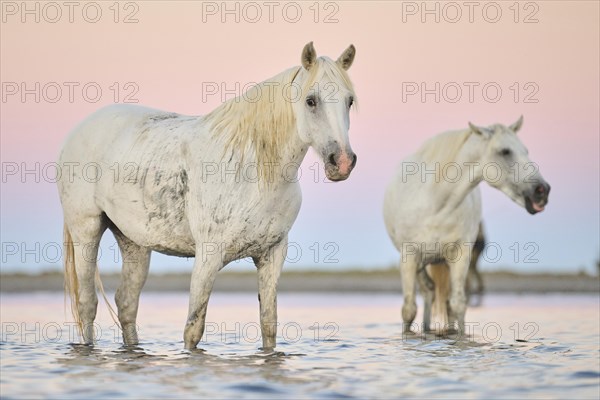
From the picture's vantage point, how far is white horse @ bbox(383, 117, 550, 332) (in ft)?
34.2

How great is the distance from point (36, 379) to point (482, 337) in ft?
17.2

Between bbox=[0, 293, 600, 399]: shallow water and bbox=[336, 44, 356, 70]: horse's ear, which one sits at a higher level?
bbox=[336, 44, 356, 70]: horse's ear

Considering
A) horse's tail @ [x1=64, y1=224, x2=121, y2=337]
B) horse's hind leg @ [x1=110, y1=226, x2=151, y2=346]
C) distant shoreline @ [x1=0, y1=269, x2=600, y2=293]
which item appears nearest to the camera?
horse's hind leg @ [x1=110, y1=226, x2=151, y2=346]

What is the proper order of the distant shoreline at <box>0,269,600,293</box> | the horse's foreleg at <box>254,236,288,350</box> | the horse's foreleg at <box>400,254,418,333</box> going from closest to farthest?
the horse's foreleg at <box>254,236,288,350</box> → the horse's foreleg at <box>400,254,418,333</box> → the distant shoreline at <box>0,269,600,293</box>

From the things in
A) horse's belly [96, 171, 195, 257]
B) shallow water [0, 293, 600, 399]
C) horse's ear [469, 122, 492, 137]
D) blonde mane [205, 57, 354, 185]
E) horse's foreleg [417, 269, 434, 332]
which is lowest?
shallow water [0, 293, 600, 399]

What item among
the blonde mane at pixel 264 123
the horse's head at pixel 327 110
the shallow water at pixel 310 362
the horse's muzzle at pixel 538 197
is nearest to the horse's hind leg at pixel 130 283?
the shallow water at pixel 310 362

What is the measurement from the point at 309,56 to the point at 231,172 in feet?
3.67

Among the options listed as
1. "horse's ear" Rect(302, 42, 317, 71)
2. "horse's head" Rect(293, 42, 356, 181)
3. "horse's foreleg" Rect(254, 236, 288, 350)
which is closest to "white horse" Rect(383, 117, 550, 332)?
"horse's foreleg" Rect(254, 236, 288, 350)

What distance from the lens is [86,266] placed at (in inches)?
351

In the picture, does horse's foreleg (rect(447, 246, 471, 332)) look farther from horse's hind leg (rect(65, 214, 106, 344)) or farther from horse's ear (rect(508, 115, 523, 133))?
horse's hind leg (rect(65, 214, 106, 344))

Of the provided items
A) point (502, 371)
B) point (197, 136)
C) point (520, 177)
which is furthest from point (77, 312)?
A: point (520, 177)

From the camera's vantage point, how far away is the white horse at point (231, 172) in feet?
23.2

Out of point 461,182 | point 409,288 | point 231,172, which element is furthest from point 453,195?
point 231,172

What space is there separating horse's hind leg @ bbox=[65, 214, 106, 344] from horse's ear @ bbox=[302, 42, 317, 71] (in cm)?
279
